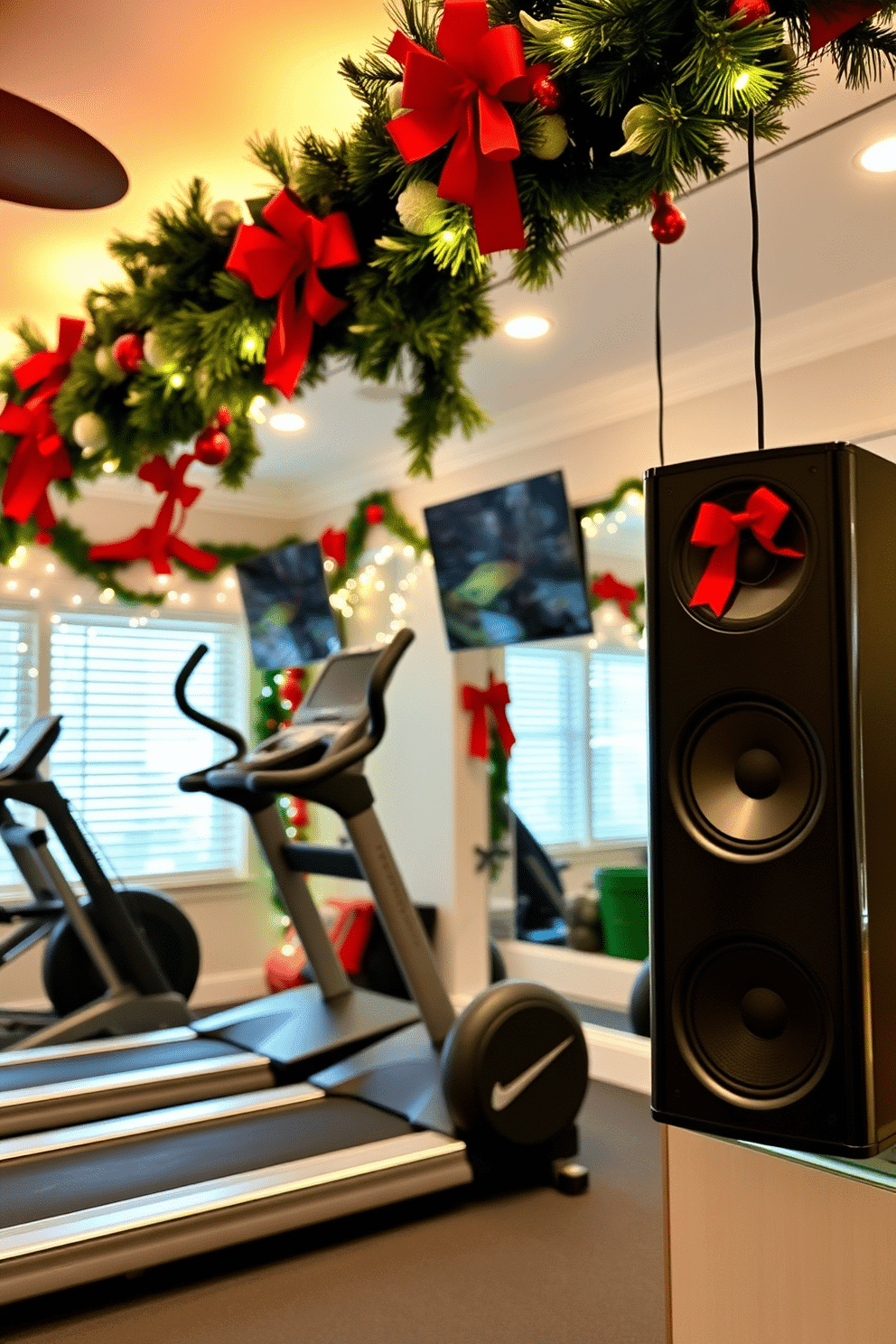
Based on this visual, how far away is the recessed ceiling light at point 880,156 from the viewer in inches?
103

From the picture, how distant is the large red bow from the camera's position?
8.91 feet

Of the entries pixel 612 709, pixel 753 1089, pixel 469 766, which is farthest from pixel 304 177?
pixel 612 709

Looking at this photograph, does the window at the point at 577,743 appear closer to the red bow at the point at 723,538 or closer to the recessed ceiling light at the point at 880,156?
the recessed ceiling light at the point at 880,156

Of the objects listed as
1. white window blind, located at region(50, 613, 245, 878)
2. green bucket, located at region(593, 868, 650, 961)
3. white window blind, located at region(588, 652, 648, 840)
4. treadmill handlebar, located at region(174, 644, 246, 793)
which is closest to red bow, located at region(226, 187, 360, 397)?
treadmill handlebar, located at region(174, 644, 246, 793)

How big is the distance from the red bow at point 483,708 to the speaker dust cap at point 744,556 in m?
3.61

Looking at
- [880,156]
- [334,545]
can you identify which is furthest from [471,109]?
[334,545]

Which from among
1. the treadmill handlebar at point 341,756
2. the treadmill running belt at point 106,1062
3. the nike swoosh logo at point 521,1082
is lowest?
the treadmill running belt at point 106,1062

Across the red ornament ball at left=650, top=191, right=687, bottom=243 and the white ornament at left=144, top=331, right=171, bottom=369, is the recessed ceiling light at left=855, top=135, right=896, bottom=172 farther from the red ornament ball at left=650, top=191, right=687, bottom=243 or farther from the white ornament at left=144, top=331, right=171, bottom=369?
the white ornament at left=144, top=331, right=171, bottom=369

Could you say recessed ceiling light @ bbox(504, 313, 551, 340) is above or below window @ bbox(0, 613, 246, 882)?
above

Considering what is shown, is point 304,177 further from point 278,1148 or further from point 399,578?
point 399,578

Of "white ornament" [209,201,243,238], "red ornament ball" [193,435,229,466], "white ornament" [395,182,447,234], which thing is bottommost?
"red ornament ball" [193,435,229,466]

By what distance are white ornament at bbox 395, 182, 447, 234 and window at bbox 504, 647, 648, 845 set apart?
15.8 ft

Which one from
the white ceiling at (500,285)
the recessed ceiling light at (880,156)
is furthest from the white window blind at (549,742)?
the recessed ceiling light at (880,156)

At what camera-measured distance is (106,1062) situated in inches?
137
